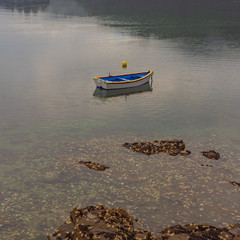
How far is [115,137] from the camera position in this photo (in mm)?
32156

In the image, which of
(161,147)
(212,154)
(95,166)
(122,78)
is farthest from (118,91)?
(95,166)

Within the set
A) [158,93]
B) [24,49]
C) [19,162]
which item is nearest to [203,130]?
[158,93]

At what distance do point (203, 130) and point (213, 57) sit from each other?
42.0 m

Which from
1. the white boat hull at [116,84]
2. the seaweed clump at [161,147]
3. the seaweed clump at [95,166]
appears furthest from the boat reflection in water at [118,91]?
the seaweed clump at [95,166]

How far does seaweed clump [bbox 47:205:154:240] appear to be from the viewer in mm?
16484

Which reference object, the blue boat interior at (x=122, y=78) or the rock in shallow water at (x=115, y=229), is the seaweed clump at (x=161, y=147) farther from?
the blue boat interior at (x=122, y=78)

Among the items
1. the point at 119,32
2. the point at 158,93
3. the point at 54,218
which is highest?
the point at 119,32

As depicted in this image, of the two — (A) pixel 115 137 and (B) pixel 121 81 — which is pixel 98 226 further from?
(B) pixel 121 81

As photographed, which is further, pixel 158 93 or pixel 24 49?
pixel 24 49

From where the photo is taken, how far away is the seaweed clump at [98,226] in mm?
16484

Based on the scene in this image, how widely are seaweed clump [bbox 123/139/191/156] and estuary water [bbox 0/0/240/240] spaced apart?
79 cm

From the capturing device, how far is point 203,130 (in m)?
34.3

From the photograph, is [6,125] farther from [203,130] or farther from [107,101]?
[203,130]

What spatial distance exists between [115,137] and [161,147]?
5019 mm
